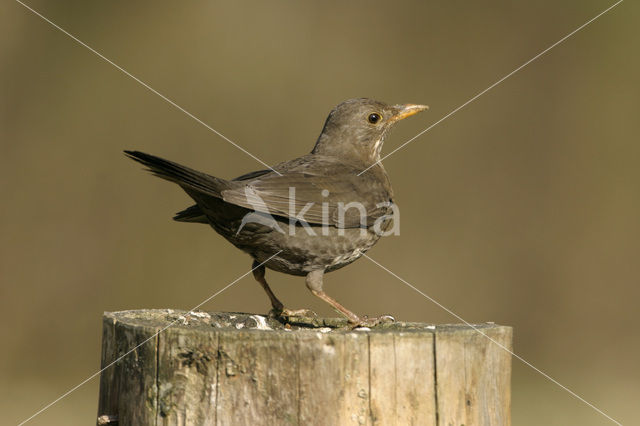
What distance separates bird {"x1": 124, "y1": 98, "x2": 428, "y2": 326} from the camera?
4.43 m

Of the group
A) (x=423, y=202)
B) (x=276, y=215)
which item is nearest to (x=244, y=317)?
(x=276, y=215)

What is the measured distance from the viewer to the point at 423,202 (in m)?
8.16

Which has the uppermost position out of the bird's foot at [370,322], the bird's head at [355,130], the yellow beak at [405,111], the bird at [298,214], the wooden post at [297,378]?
the yellow beak at [405,111]

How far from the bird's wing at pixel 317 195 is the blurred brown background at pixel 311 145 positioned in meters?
2.73

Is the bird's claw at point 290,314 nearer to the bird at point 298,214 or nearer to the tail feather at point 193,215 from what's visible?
the bird at point 298,214

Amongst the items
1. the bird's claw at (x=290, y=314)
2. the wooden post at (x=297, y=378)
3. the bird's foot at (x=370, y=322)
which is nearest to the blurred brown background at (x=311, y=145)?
the bird's claw at (x=290, y=314)

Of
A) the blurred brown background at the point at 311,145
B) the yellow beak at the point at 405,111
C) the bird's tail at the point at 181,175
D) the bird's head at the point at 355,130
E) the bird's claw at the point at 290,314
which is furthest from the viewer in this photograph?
the blurred brown background at the point at 311,145

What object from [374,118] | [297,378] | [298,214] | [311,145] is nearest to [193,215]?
[298,214]

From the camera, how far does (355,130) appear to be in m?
5.93

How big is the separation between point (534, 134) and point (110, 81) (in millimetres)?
4444

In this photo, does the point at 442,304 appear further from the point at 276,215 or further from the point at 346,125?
the point at 276,215

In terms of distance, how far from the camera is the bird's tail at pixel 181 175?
378cm

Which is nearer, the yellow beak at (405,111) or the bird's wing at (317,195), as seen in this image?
the bird's wing at (317,195)

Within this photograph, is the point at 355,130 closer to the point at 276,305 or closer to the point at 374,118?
the point at 374,118
